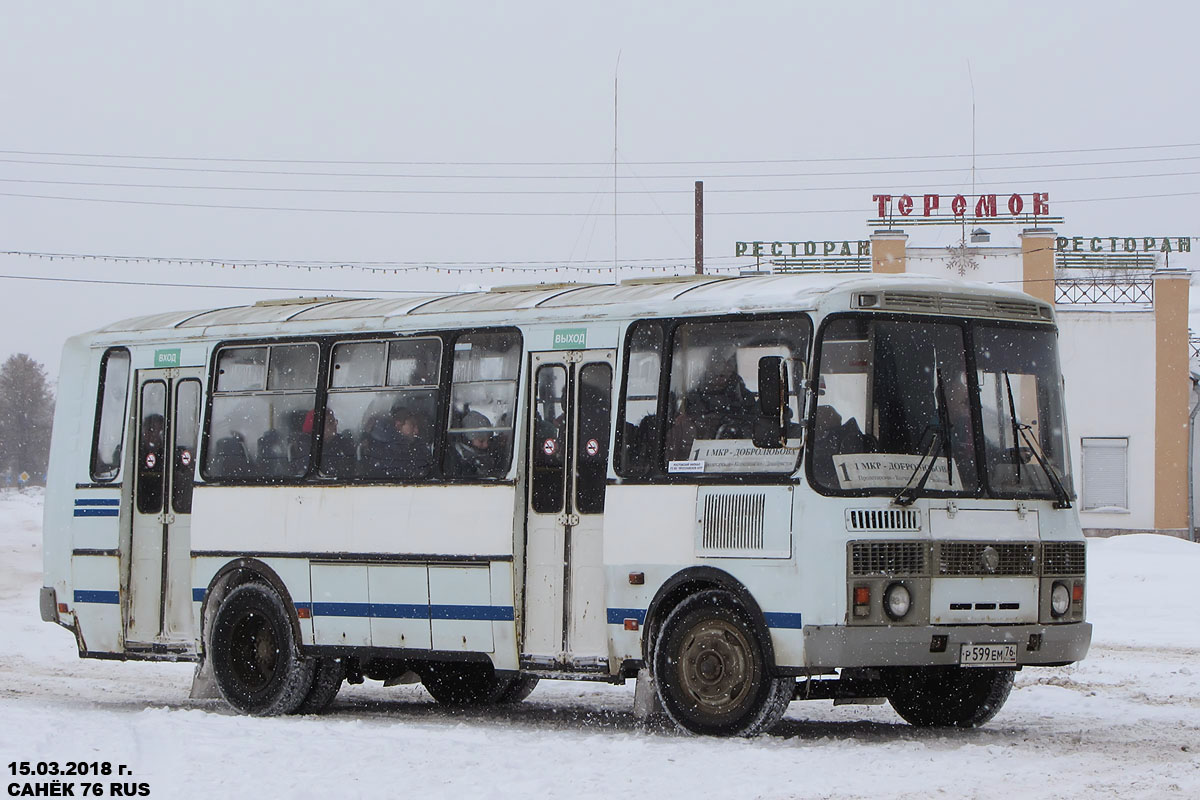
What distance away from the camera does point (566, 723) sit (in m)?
13.5

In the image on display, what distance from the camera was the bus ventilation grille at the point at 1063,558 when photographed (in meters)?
12.0

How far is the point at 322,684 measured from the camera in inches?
580

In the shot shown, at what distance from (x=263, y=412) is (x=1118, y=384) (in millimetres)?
38940

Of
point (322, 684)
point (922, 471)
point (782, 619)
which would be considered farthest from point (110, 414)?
point (922, 471)

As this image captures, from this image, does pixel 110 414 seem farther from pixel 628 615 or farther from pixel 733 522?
pixel 733 522

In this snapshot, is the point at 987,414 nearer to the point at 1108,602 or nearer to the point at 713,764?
the point at 713,764

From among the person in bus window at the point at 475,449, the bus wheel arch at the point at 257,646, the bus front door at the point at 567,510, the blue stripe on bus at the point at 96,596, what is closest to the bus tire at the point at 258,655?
the bus wheel arch at the point at 257,646

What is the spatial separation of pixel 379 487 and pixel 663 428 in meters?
2.64

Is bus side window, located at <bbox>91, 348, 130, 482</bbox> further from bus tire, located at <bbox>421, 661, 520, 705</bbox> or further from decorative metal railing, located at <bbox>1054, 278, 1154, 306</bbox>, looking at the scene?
decorative metal railing, located at <bbox>1054, 278, 1154, 306</bbox>

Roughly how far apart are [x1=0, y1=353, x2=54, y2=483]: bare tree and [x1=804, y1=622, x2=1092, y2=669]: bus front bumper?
137m

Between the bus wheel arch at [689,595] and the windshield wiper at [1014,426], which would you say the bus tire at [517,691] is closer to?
the bus wheel arch at [689,595]

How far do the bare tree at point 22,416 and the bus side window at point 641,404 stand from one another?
136032 mm

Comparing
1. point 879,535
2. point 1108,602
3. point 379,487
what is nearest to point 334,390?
point 379,487

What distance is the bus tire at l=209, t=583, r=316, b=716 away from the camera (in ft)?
47.8
